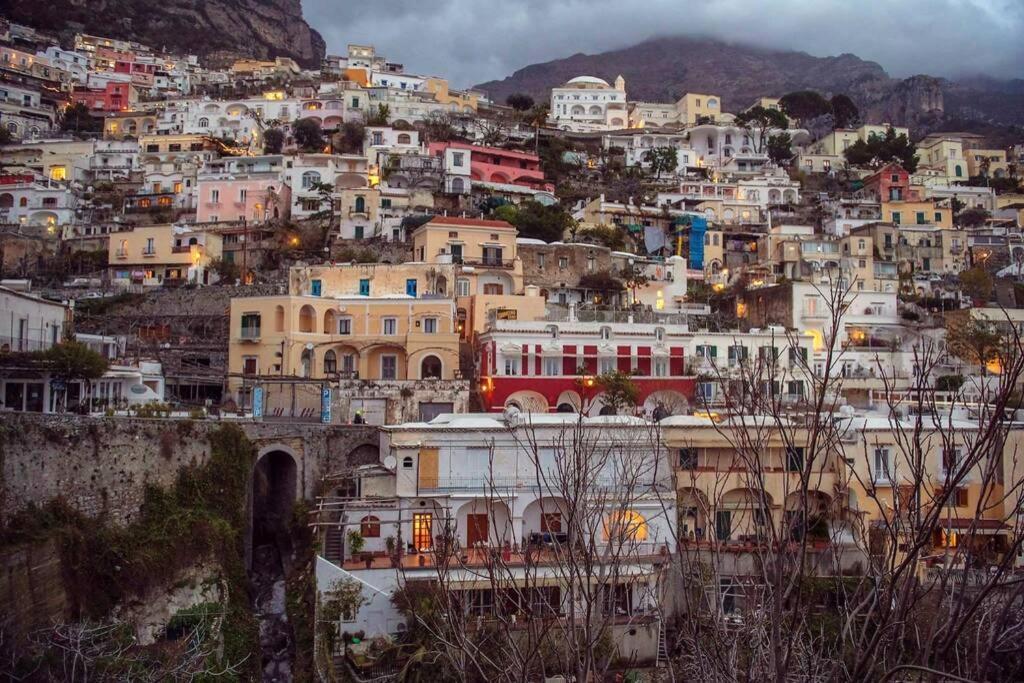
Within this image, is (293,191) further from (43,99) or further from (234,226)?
(43,99)

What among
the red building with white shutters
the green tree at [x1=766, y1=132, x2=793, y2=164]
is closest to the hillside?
the green tree at [x1=766, y1=132, x2=793, y2=164]

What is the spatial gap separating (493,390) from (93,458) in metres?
15.7

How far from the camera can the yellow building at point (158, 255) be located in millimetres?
49781

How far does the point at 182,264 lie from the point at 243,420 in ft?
81.2

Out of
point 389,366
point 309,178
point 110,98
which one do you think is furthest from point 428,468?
point 110,98

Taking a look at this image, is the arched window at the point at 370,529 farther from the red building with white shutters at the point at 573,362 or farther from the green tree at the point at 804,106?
the green tree at the point at 804,106

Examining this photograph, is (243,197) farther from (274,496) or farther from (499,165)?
(274,496)

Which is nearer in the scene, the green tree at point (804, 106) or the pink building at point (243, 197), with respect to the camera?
the pink building at point (243, 197)

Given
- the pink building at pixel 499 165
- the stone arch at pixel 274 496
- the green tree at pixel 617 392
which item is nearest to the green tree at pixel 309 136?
the pink building at pixel 499 165

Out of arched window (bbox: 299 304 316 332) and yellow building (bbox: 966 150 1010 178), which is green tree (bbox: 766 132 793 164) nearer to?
yellow building (bbox: 966 150 1010 178)

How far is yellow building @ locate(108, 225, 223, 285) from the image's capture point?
4978 cm

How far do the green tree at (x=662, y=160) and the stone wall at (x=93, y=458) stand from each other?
170ft

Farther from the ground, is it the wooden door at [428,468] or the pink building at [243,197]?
the pink building at [243,197]

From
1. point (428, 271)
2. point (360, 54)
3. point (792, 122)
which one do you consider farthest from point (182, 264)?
point (792, 122)
